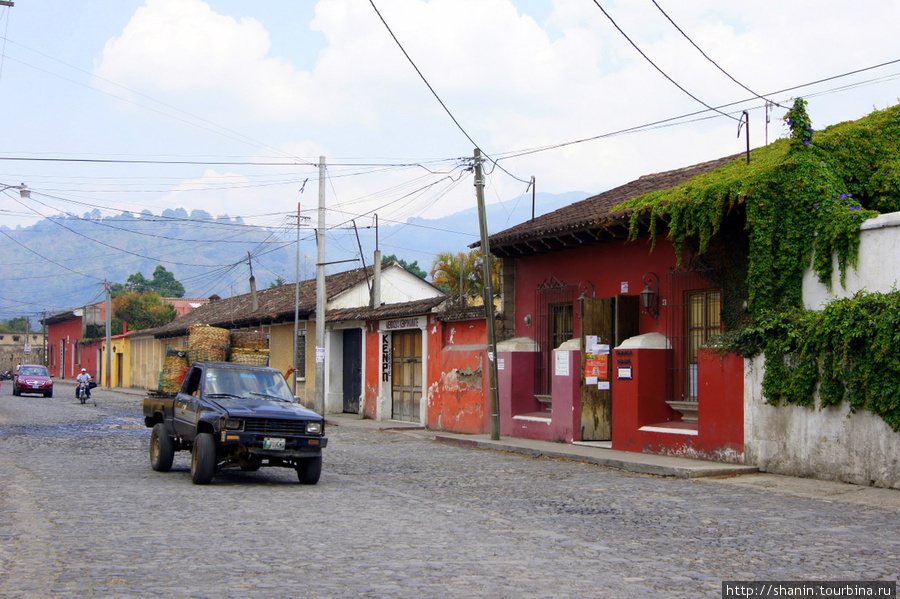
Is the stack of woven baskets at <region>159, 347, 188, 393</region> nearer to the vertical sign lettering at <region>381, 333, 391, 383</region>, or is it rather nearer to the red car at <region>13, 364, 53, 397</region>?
the vertical sign lettering at <region>381, 333, 391, 383</region>

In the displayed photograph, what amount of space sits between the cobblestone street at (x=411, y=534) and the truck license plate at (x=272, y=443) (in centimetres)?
59

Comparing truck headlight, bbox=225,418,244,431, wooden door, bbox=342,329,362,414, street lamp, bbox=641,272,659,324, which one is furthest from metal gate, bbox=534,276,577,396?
wooden door, bbox=342,329,362,414

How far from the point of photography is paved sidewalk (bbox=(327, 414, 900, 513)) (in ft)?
41.4

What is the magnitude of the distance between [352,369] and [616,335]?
15727 mm

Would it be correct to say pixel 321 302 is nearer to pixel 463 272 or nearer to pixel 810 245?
pixel 463 272

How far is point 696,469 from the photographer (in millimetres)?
14820

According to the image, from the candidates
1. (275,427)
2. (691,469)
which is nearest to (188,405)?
(275,427)

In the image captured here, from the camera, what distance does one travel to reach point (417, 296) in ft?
134

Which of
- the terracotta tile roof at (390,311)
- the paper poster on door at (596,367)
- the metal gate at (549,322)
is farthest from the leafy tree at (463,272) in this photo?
the paper poster on door at (596,367)

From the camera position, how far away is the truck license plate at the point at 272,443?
41.5ft

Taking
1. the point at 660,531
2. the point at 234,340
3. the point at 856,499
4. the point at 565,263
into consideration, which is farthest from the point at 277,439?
the point at 234,340

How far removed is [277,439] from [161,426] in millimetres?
2870

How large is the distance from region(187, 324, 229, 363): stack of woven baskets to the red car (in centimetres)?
2484

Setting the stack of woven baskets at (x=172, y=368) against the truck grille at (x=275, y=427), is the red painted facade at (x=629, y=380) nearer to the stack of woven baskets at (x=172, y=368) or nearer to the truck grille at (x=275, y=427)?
the truck grille at (x=275, y=427)
